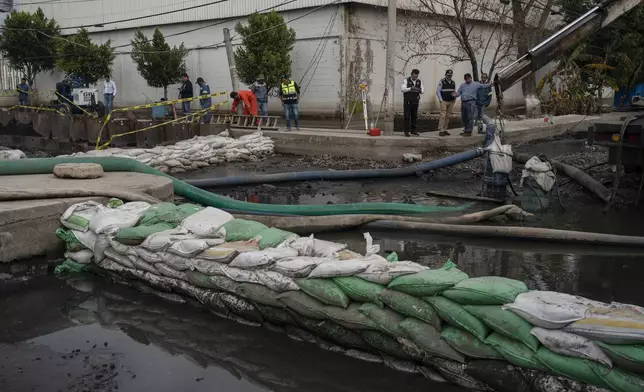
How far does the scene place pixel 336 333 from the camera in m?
3.67

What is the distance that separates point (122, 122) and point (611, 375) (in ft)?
48.2

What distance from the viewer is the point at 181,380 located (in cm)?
344

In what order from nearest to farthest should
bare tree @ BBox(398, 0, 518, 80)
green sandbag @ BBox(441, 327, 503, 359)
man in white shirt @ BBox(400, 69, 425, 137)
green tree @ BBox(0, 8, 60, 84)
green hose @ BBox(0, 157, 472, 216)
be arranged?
1. green sandbag @ BBox(441, 327, 503, 359)
2. green hose @ BBox(0, 157, 472, 216)
3. man in white shirt @ BBox(400, 69, 425, 137)
4. bare tree @ BBox(398, 0, 518, 80)
5. green tree @ BBox(0, 8, 60, 84)

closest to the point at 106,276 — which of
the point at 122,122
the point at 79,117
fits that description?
the point at 122,122

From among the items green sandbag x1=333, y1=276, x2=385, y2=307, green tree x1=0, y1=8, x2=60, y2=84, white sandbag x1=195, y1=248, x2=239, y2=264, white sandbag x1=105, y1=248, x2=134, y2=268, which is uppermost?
green tree x1=0, y1=8, x2=60, y2=84

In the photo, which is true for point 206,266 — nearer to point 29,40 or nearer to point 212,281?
point 212,281

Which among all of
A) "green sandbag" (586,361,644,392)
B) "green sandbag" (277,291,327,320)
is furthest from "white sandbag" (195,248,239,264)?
"green sandbag" (586,361,644,392)

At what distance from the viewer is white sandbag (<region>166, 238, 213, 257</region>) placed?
434cm

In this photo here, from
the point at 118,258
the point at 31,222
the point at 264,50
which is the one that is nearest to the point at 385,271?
the point at 118,258

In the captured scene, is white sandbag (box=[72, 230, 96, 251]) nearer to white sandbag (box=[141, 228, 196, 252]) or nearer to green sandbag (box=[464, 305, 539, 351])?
white sandbag (box=[141, 228, 196, 252])

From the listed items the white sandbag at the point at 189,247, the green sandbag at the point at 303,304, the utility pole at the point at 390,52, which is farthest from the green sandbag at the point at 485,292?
the utility pole at the point at 390,52

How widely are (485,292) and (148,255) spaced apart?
2663mm

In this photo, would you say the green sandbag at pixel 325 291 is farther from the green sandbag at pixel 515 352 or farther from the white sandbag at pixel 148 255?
→ the white sandbag at pixel 148 255

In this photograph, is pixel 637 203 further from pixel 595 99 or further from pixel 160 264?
pixel 595 99
